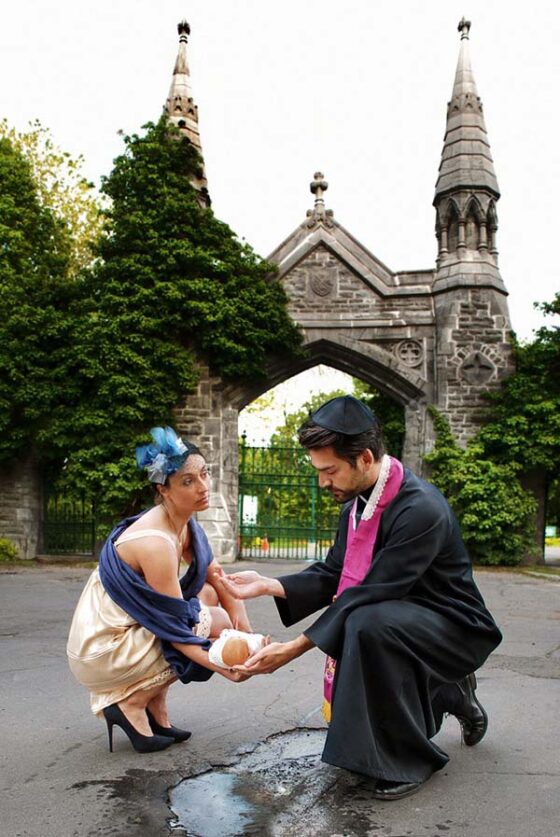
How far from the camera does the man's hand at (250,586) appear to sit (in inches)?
134

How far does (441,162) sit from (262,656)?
1519 centimetres

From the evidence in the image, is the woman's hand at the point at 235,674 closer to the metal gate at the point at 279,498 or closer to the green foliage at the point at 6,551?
the metal gate at the point at 279,498

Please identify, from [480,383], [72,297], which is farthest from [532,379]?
[72,297]

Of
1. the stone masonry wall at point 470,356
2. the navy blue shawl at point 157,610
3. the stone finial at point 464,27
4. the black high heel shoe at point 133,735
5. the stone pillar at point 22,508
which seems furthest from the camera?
the stone finial at point 464,27

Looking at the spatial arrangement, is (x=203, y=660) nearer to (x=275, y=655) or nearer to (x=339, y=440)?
(x=275, y=655)

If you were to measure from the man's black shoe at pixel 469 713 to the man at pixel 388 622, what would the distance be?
0.01 metres

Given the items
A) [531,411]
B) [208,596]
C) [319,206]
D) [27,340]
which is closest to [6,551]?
[27,340]

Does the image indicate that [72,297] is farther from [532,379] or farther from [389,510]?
[389,510]

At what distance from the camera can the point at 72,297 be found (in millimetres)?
15406

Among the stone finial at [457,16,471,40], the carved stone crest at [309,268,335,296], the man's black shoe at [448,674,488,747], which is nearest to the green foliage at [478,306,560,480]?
the carved stone crest at [309,268,335,296]

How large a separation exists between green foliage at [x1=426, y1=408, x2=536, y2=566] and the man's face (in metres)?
11.6

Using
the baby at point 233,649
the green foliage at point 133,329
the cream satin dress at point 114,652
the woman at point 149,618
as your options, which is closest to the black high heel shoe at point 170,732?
the woman at point 149,618

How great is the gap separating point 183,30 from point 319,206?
18.4 ft

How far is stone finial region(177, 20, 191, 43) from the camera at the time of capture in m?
17.4
